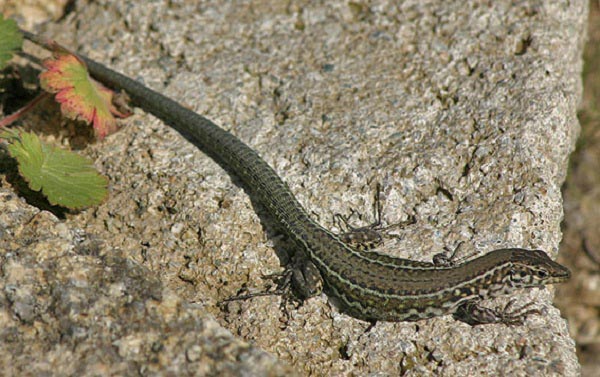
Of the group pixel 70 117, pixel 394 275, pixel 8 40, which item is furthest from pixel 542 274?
pixel 8 40

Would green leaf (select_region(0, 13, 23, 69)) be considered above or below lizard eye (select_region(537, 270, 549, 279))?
above

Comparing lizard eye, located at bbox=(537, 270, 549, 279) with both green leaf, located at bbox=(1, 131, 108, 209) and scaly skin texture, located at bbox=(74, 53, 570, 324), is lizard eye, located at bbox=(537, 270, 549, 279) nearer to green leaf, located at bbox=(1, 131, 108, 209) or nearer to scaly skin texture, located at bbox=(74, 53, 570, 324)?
scaly skin texture, located at bbox=(74, 53, 570, 324)

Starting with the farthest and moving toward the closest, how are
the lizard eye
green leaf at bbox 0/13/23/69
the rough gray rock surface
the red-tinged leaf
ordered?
green leaf at bbox 0/13/23/69
the red-tinged leaf
the lizard eye
the rough gray rock surface

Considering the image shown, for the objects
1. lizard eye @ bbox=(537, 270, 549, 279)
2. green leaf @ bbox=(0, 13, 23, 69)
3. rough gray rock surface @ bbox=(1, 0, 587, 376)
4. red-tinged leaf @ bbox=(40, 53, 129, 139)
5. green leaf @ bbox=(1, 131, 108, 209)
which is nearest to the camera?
rough gray rock surface @ bbox=(1, 0, 587, 376)

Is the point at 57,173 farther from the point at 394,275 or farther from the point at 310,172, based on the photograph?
the point at 394,275

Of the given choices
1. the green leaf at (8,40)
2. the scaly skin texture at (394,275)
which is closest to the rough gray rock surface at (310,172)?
the scaly skin texture at (394,275)

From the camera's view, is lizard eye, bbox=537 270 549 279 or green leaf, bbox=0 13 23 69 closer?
lizard eye, bbox=537 270 549 279

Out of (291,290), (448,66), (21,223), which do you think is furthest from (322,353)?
(448,66)

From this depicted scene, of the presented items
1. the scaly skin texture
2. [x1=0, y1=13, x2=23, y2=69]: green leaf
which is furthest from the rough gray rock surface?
[x1=0, y1=13, x2=23, y2=69]: green leaf
